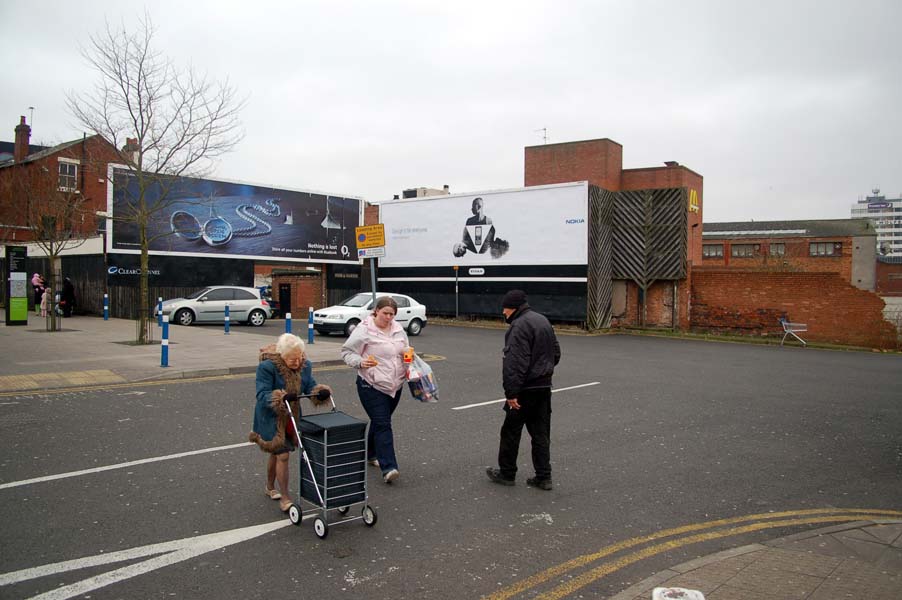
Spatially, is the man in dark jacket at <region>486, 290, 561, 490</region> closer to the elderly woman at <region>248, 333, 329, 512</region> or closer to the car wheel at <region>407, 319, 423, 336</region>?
the elderly woman at <region>248, 333, 329, 512</region>

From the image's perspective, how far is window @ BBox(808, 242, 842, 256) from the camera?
58656 mm

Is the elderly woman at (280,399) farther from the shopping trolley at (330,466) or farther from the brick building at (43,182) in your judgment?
the brick building at (43,182)

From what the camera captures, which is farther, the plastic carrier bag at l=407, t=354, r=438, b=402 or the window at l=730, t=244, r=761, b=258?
the window at l=730, t=244, r=761, b=258

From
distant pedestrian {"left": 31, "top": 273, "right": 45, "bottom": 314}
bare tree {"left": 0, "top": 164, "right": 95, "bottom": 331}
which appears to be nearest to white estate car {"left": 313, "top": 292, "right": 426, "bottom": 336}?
bare tree {"left": 0, "top": 164, "right": 95, "bottom": 331}

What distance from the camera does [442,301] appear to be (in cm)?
3092

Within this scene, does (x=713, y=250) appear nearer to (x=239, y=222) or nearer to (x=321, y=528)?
(x=239, y=222)

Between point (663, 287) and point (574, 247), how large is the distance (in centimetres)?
436

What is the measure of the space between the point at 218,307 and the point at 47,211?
7.76 m

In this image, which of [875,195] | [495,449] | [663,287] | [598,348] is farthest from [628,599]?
[875,195]

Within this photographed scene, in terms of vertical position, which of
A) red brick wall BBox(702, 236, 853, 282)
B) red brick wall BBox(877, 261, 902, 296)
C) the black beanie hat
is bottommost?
the black beanie hat

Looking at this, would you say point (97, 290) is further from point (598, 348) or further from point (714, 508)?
point (714, 508)

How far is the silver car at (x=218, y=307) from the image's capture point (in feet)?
78.6

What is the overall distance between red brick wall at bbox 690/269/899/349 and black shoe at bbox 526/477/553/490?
22364 millimetres

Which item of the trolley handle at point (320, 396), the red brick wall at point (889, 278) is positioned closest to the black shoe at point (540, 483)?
the trolley handle at point (320, 396)
